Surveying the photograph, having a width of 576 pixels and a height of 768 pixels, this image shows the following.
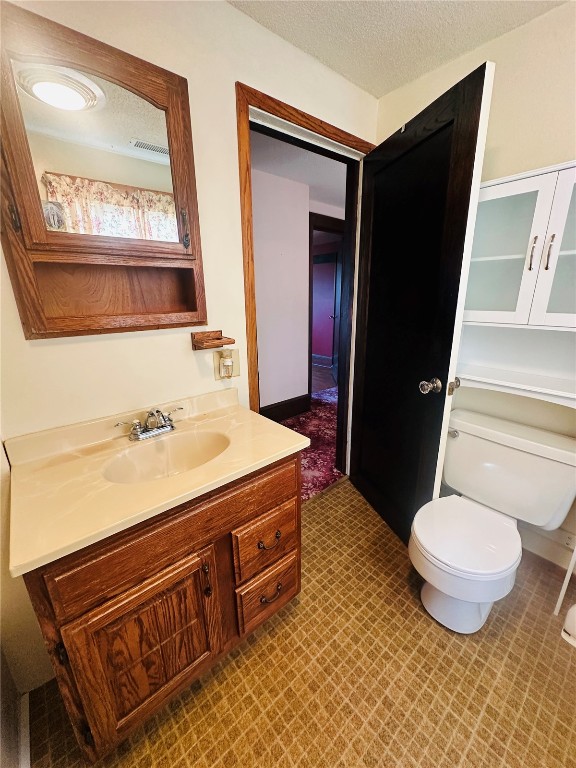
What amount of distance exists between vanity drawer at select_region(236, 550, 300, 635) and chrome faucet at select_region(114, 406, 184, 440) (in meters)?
0.62

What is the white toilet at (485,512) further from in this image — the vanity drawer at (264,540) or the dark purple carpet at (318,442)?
the dark purple carpet at (318,442)

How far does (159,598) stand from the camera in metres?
0.85

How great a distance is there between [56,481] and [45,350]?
41cm

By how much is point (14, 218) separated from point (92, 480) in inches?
30.2

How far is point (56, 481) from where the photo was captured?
2.91 feet

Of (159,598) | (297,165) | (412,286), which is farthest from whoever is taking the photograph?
(297,165)

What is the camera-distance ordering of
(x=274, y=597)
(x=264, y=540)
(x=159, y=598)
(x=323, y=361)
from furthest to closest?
(x=323, y=361) → (x=274, y=597) → (x=264, y=540) → (x=159, y=598)

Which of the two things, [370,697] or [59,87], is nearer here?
[59,87]

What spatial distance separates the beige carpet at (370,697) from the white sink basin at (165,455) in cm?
78

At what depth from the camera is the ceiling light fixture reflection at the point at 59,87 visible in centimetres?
84

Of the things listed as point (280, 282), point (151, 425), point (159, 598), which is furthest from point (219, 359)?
point (280, 282)

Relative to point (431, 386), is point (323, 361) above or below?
below

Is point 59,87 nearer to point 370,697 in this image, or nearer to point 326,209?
point 370,697

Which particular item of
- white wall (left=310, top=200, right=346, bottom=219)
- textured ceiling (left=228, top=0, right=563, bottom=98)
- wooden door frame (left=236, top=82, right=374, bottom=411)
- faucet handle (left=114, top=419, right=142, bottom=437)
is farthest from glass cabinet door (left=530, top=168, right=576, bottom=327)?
white wall (left=310, top=200, right=346, bottom=219)
